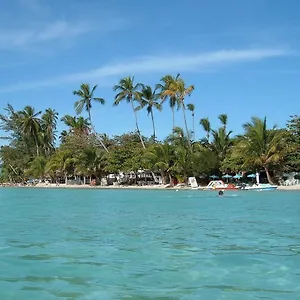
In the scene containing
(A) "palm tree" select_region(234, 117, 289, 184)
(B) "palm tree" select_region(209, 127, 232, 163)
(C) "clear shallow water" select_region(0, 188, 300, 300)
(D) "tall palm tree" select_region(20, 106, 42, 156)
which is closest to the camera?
(C) "clear shallow water" select_region(0, 188, 300, 300)

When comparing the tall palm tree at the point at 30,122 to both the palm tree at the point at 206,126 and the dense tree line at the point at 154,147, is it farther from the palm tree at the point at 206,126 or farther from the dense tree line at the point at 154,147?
the palm tree at the point at 206,126

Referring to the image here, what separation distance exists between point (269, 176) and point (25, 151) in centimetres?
4253

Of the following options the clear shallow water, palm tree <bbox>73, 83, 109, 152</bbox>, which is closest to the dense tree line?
palm tree <bbox>73, 83, 109, 152</bbox>

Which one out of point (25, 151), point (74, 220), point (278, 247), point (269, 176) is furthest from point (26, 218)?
point (25, 151)

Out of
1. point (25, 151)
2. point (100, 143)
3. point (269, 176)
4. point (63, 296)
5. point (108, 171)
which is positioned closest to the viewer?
point (63, 296)

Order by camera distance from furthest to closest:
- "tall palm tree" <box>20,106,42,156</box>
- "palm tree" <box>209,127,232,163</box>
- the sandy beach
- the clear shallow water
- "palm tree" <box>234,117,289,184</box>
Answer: "tall palm tree" <box>20,106,42,156</box> → "palm tree" <box>209,127,232,163</box> → "palm tree" <box>234,117,289,184</box> → the sandy beach → the clear shallow water

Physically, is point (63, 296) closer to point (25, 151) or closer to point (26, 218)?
point (26, 218)

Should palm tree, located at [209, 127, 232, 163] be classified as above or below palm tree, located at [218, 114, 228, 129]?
below

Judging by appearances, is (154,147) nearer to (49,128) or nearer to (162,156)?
(162,156)

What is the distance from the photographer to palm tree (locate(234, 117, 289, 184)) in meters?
38.4

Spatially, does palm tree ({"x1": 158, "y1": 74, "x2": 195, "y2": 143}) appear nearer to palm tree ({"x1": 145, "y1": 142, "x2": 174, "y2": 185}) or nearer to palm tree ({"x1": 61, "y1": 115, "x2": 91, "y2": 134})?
palm tree ({"x1": 145, "y1": 142, "x2": 174, "y2": 185})

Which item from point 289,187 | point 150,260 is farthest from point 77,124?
point 150,260

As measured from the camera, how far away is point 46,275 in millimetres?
7480

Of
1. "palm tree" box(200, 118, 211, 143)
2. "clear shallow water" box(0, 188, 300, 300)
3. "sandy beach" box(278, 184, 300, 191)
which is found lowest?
"clear shallow water" box(0, 188, 300, 300)
